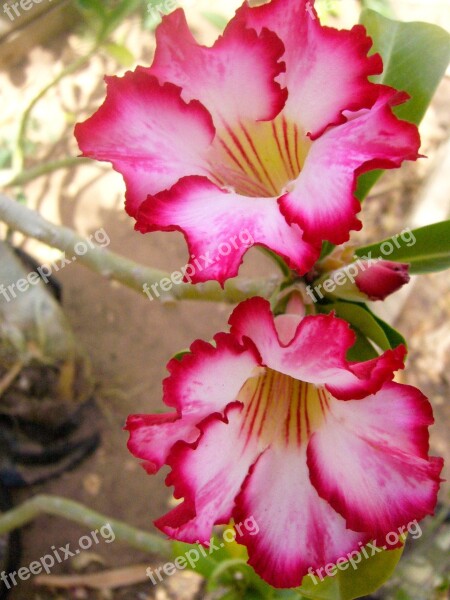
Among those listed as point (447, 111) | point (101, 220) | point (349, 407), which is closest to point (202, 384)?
point (349, 407)

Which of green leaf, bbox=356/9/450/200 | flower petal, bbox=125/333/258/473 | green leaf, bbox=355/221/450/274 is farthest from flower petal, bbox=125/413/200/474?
green leaf, bbox=356/9/450/200

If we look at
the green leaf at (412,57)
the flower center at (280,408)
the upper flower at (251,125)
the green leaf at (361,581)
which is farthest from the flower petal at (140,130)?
the green leaf at (361,581)

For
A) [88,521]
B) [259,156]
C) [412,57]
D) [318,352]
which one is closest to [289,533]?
[318,352]

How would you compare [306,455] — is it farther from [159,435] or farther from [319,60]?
[319,60]

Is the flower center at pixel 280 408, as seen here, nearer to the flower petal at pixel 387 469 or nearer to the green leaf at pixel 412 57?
the flower petal at pixel 387 469

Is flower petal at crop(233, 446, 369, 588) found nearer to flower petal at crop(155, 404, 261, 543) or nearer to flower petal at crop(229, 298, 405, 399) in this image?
flower petal at crop(155, 404, 261, 543)

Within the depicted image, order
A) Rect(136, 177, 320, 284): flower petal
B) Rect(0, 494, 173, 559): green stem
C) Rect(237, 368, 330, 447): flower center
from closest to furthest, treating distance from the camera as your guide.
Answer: Rect(136, 177, 320, 284): flower petal < Rect(237, 368, 330, 447): flower center < Rect(0, 494, 173, 559): green stem

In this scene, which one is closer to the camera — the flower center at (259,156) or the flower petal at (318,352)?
the flower petal at (318,352)
